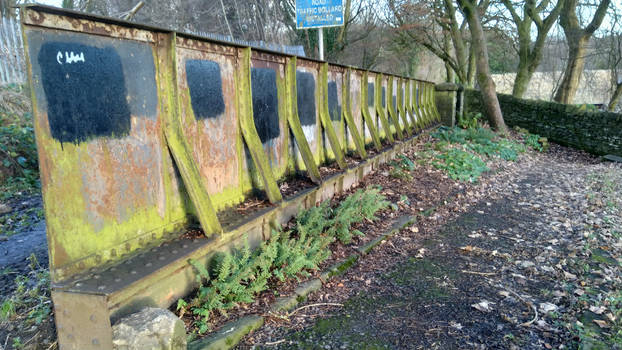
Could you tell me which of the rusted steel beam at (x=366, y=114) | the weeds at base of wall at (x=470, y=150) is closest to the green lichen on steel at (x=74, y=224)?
the rusted steel beam at (x=366, y=114)

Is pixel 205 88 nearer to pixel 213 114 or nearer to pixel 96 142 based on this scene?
pixel 213 114

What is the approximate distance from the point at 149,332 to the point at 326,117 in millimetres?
4251

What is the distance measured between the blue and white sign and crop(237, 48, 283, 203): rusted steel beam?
8.88 meters

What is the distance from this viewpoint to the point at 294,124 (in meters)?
4.84

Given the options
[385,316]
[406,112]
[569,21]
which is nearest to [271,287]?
[385,316]

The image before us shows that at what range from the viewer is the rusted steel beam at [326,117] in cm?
576

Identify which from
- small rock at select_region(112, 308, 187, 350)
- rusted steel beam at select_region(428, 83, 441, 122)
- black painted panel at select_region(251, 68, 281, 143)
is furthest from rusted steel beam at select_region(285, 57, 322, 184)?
rusted steel beam at select_region(428, 83, 441, 122)

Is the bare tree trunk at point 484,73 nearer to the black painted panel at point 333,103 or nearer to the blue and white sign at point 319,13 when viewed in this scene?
the blue and white sign at point 319,13

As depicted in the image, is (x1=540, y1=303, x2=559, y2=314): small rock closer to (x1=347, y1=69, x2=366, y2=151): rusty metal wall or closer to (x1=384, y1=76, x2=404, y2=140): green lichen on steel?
(x1=347, y1=69, x2=366, y2=151): rusty metal wall

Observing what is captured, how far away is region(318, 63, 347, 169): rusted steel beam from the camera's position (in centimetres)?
576

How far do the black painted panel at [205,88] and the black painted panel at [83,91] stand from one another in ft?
→ 2.17

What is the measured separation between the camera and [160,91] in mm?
2881

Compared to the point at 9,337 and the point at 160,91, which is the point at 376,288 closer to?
the point at 160,91

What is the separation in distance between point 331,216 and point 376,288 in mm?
1356
